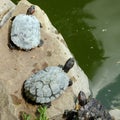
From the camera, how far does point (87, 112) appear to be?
5.91m

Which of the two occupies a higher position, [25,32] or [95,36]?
[25,32]

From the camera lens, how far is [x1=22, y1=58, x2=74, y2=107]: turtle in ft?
19.8

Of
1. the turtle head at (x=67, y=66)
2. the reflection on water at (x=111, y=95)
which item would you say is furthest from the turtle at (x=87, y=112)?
the reflection on water at (x=111, y=95)

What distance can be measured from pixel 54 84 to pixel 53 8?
8.15ft

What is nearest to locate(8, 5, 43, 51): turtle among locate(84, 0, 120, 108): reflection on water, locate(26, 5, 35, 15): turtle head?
locate(26, 5, 35, 15): turtle head

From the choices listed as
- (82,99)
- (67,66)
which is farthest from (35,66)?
(82,99)

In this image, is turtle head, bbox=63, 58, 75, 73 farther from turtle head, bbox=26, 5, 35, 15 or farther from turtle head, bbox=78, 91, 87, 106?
turtle head, bbox=26, 5, 35, 15

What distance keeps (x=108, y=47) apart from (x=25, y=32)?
5.12 feet

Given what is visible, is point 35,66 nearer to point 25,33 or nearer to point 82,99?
point 25,33

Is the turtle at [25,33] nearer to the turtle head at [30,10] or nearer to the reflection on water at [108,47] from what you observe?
the turtle head at [30,10]

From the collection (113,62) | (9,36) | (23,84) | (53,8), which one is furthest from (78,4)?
(23,84)

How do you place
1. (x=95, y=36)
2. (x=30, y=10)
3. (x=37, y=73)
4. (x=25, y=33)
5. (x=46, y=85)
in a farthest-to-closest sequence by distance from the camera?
1. (x=95, y=36)
2. (x=30, y=10)
3. (x=25, y=33)
4. (x=37, y=73)
5. (x=46, y=85)

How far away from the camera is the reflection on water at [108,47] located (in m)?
6.88

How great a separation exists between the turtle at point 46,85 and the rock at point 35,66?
0.10m
